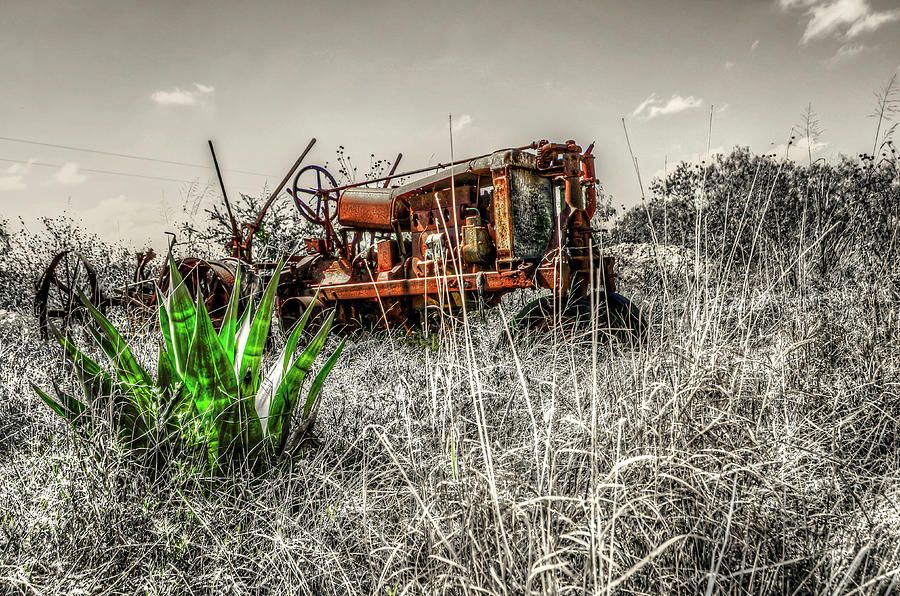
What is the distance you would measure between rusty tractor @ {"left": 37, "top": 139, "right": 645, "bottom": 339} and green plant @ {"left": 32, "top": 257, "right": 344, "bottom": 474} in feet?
5.10

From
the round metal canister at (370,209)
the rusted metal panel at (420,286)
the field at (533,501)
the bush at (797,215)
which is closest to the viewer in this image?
the field at (533,501)

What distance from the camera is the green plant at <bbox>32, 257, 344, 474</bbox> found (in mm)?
2127

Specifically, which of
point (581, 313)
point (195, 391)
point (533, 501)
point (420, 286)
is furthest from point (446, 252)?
point (533, 501)

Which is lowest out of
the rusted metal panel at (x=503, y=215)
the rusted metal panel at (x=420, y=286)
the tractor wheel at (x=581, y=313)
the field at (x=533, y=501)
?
the field at (x=533, y=501)

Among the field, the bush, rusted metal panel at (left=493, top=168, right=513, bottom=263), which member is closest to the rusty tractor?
rusted metal panel at (left=493, top=168, right=513, bottom=263)

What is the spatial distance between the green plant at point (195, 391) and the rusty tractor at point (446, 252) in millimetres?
1553

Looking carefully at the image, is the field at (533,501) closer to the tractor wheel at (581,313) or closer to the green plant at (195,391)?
the green plant at (195,391)

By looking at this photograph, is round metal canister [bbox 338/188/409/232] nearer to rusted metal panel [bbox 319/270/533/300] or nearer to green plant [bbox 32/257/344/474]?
rusted metal panel [bbox 319/270/533/300]

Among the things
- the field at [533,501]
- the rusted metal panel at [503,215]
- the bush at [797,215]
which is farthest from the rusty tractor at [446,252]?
the field at [533,501]

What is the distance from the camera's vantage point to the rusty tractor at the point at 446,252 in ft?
13.7

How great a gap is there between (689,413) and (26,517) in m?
2.04

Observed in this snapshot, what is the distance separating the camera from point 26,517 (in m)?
1.90

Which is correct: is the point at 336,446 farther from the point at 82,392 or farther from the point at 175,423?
the point at 82,392

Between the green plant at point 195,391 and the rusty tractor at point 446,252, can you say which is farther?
the rusty tractor at point 446,252
